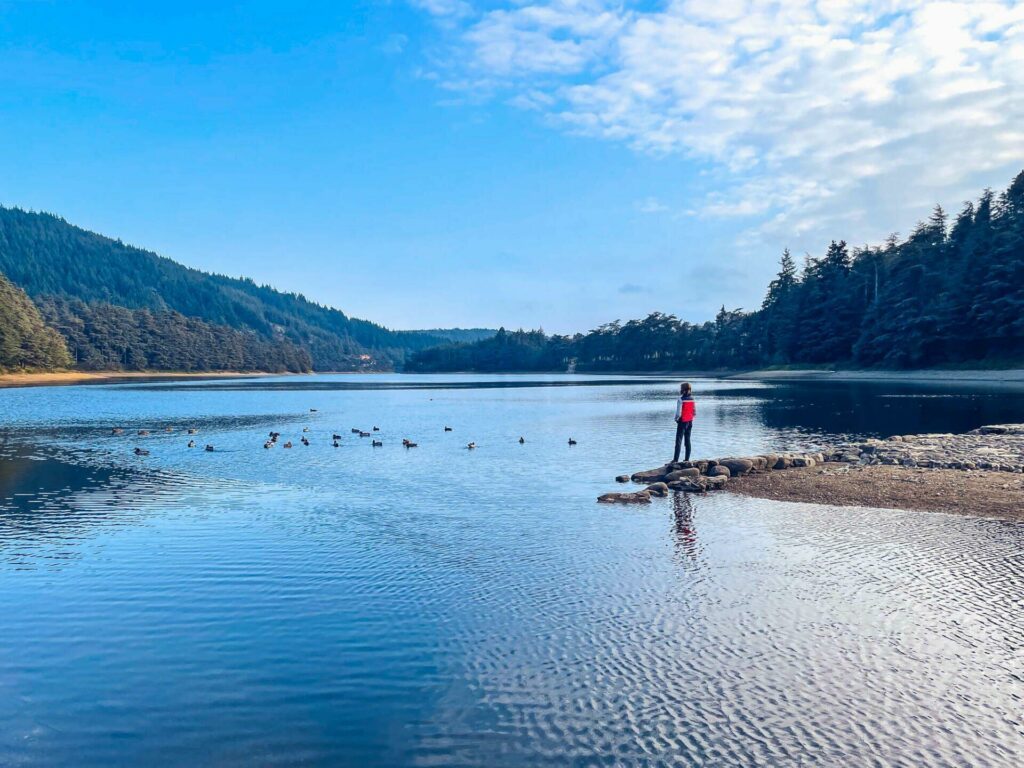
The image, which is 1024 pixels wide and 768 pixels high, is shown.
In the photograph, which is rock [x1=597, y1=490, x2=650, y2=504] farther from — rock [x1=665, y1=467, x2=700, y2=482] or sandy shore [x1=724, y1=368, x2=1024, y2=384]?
sandy shore [x1=724, y1=368, x2=1024, y2=384]

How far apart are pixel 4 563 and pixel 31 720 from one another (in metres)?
7.78

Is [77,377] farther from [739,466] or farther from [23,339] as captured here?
[739,466]

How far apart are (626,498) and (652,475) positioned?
359cm

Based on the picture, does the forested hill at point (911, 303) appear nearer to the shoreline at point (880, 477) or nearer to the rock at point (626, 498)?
the shoreline at point (880, 477)

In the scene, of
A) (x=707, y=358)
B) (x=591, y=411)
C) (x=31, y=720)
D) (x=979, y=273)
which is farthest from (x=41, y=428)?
(x=707, y=358)

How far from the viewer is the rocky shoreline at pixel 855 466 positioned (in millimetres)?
19906

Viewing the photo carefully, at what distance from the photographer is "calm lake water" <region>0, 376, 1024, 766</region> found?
721 cm

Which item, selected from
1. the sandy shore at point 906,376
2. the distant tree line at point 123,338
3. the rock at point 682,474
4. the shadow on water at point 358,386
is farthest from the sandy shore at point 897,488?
the distant tree line at point 123,338

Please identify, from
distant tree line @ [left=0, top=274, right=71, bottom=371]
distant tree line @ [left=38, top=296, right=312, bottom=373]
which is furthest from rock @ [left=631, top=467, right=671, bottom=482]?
distant tree line @ [left=38, top=296, right=312, bottom=373]

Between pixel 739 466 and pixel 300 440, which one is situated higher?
pixel 739 466

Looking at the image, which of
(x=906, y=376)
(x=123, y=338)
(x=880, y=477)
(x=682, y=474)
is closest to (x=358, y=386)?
(x=123, y=338)

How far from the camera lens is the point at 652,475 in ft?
75.6

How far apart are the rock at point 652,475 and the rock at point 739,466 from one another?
2110 mm

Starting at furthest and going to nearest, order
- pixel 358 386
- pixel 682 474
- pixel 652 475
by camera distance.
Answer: pixel 358 386
pixel 652 475
pixel 682 474
